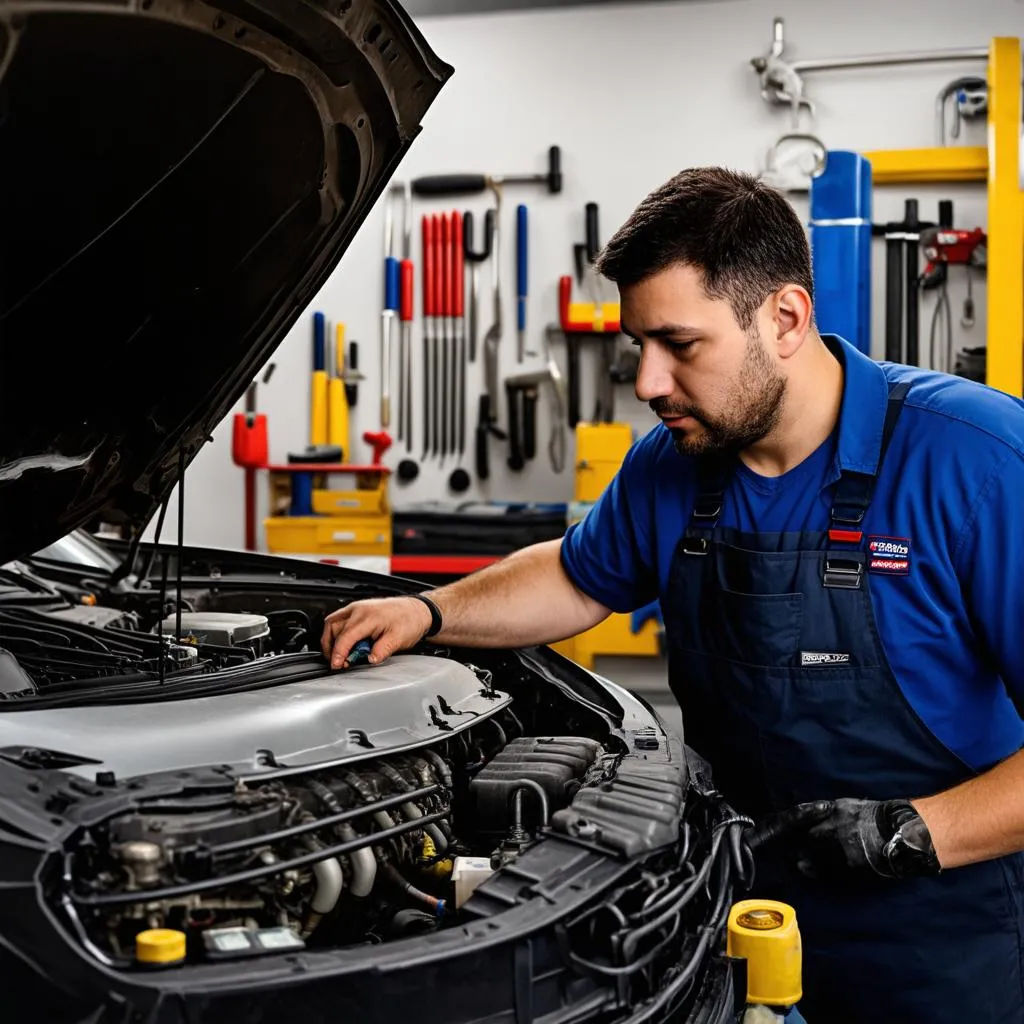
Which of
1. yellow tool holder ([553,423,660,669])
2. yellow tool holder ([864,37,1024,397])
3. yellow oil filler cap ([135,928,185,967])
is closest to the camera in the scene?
yellow oil filler cap ([135,928,185,967])

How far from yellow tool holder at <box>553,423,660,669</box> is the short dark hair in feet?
9.57

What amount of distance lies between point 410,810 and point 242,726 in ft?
0.74

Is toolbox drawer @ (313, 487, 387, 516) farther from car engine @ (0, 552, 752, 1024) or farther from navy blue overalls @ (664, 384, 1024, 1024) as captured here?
navy blue overalls @ (664, 384, 1024, 1024)

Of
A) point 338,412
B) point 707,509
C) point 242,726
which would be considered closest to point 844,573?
point 707,509

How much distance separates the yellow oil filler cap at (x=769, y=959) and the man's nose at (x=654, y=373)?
0.70m

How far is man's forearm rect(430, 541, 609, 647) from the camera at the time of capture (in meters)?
1.93

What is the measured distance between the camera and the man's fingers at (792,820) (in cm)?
150

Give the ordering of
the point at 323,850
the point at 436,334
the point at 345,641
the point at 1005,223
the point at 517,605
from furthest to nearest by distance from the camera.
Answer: the point at 436,334 < the point at 1005,223 < the point at 517,605 < the point at 345,641 < the point at 323,850

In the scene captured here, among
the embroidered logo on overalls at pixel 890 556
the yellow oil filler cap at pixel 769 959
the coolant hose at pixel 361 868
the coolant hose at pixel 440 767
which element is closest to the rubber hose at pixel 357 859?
the coolant hose at pixel 361 868

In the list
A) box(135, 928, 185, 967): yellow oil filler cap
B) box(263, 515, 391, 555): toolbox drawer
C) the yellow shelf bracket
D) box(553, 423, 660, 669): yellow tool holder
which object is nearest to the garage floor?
A: box(553, 423, 660, 669): yellow tool holder

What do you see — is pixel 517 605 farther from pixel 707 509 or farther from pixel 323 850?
pixel 323 850

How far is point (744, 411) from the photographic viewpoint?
1609 millimetres

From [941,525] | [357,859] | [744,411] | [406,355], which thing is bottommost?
[357,859]

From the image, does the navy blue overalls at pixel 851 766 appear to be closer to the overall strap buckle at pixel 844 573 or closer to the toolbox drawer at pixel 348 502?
the overall strap buckle at pixel 844 573
